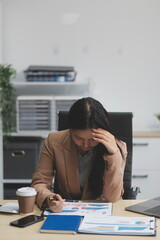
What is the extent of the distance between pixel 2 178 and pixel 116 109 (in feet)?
4.18

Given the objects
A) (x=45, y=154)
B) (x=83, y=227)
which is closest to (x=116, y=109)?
(x=45, y=154)

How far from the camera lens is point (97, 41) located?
12.8 feet

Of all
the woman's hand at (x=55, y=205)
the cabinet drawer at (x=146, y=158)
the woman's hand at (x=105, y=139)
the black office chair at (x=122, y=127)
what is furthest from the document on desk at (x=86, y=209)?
the cabinet drawer at (x=146, y=158)

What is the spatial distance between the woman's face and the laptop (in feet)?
1.16

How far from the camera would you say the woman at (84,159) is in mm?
1869

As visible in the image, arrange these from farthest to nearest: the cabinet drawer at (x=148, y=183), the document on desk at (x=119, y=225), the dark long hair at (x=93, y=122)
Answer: the cabinet drawer at (x=148, y=183), the dark long hair at (x=93, y=122), the document on desk at (x=119, y=225)

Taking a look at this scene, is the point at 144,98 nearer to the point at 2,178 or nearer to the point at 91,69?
the point at 91,69

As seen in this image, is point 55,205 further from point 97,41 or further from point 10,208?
point 97,41

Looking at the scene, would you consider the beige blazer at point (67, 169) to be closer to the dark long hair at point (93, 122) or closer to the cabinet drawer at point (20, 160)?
the dark long hair at point (93, 122)

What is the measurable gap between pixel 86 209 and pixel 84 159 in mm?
415

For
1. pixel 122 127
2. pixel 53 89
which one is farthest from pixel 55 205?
pixel 53 89

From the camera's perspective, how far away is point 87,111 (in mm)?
1860

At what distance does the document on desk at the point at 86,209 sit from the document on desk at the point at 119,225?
0.20 ft

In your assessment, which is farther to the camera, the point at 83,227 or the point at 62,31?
the point at 62,31
